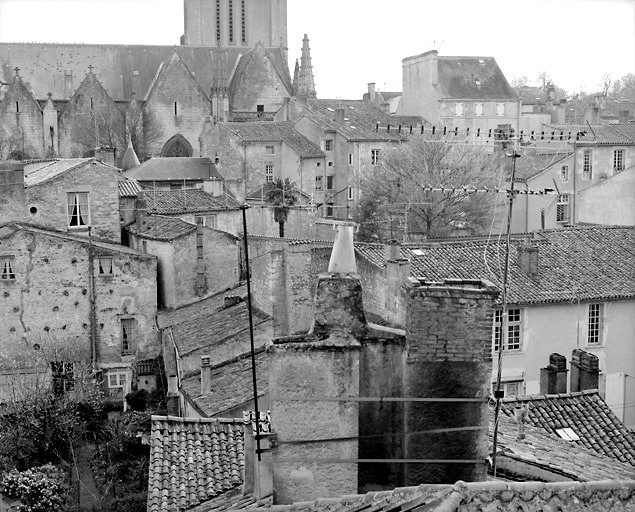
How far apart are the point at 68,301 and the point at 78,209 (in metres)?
3.37

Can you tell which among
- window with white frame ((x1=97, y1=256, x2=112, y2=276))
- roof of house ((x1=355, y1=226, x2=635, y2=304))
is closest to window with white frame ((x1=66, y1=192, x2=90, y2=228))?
window with white frame ((x1=97, y1=256, x2=112, y2=276))

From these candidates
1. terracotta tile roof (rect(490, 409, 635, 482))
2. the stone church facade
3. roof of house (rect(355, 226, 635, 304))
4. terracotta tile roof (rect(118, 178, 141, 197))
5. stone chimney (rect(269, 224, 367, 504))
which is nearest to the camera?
stone chimney (rect(269, 224, 367, 504))

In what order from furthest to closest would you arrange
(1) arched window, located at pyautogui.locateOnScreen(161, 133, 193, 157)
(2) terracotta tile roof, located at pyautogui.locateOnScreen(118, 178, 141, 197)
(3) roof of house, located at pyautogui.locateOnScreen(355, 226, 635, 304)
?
1. (1) arched window, located at pyautogui.locateOnScreen(161, 133, 193, 157)
2. (2) terracotta tile roof, located at pyautogui.locateOnScreen(118, 178, 141, 197)
3. (3) roof of house, located at pyautogui.locateOnScreen(355, 226, 635, 304)

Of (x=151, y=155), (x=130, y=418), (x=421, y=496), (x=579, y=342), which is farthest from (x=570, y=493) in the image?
(x=151, y=155)

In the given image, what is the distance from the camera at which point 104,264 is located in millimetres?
27500

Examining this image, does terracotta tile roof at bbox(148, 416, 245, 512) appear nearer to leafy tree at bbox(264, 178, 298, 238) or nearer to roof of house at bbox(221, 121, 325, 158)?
leafy tree at bbox(264, 178, 298, 238)

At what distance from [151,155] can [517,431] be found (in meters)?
52.7

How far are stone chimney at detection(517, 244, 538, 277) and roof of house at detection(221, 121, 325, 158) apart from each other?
90.4 feet

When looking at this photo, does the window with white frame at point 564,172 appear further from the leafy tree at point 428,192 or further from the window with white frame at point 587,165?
the leafy tree at point 428,192

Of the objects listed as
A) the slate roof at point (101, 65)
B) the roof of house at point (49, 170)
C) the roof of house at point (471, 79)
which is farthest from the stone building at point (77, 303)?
the slate roof at point (101, 65)

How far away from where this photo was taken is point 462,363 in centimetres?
780

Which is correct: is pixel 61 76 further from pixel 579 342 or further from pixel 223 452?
pixel 223 452

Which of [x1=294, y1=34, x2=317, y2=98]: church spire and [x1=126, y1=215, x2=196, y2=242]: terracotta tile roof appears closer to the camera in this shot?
[x1=126, y1=215, x2=196, y2=242]: terracotta tile roof

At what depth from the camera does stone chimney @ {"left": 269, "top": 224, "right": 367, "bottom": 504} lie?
24.8 ft
